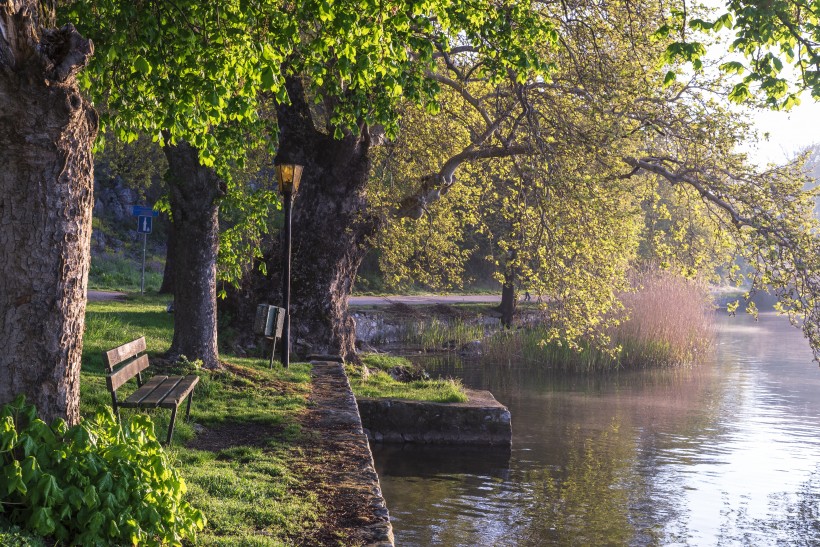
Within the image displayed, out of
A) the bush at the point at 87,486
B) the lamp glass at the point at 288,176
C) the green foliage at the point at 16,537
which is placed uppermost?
the lamp glass at the point at 288,176

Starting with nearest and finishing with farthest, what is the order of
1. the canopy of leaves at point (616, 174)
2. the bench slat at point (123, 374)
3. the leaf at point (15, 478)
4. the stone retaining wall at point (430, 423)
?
the leaf at point (15, 478) < the bench slat at point (123, 374) < the stone retaining wall at point (430, 423) < the canopy of leaves at point (616, 174)

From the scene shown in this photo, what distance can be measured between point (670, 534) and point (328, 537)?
16.8 feet

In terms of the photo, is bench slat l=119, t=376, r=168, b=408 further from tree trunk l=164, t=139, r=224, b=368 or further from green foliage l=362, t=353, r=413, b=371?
green foliage l=362, t=353, r=413, b=371

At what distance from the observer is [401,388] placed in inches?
603

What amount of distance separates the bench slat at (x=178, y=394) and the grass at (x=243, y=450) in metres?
0.40

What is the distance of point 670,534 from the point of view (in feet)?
31.9

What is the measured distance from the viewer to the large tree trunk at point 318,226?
1703cm

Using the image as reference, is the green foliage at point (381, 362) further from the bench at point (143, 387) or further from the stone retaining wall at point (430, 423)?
the bench at point (143, 387)

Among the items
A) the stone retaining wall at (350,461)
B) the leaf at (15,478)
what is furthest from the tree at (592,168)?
the leaf at (15,478)

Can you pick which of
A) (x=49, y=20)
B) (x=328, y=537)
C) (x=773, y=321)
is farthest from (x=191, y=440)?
(x=773, y=321)

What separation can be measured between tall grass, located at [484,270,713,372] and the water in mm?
2443

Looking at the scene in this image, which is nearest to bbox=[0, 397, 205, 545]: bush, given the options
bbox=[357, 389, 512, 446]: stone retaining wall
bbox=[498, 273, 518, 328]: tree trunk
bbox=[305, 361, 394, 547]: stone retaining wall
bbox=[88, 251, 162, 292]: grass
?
bbox=[305, 361, 394, 547]: stone retaining wall

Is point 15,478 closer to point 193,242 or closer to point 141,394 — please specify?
point 141,394

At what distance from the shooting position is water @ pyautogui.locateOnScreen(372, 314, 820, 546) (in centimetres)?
976
